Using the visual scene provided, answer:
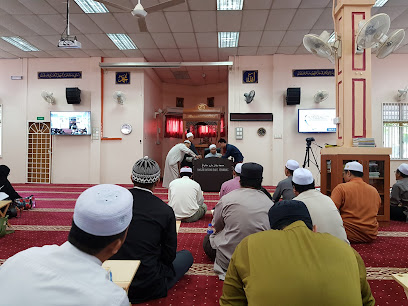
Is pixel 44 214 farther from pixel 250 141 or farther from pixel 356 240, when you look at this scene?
pixel 250 141

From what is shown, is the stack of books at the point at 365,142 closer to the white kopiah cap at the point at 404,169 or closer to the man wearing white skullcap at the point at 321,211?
the white kopiah cap at the point at 404,169

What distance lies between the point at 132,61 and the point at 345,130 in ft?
20.1

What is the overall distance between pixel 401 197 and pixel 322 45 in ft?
8.08

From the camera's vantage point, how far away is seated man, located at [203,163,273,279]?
201 centimetres

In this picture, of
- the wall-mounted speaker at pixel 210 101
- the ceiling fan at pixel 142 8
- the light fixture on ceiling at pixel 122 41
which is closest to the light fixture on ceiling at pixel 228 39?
the light fixture on ceiling at pixel 122 41

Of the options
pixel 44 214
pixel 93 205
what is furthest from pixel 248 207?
pixel 44 214

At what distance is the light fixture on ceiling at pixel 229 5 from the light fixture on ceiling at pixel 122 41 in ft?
8.20

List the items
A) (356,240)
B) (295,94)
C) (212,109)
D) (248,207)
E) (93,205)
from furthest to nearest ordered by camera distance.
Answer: (212,109) < (295,94) < (356,240) < (248,207) < (93,205)

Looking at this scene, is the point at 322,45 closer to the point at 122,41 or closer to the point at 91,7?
the point at 91,7

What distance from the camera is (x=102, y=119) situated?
8.30 metres

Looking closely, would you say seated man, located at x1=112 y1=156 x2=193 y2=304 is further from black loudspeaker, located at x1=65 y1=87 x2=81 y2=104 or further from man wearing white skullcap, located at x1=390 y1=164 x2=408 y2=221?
black loudspeaker, located at x1=65 y1=87 x2=81 y2=104

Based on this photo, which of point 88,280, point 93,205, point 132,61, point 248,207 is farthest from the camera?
point 132,61

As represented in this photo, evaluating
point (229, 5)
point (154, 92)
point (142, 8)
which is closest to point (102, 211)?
point (142, 8)

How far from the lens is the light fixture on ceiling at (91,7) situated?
17.5 ft
